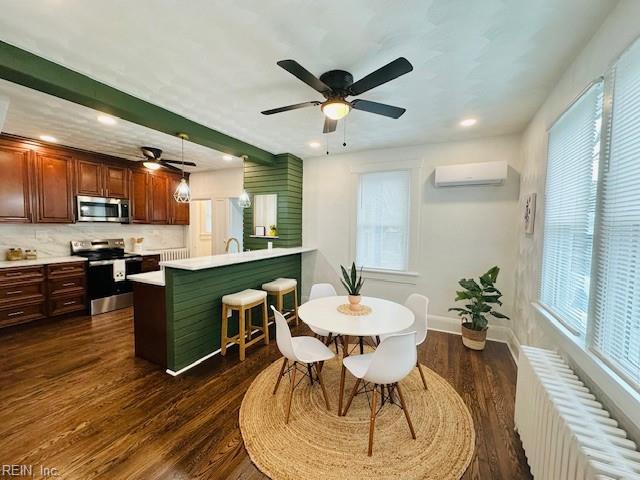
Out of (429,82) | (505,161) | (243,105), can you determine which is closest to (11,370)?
(243,105)

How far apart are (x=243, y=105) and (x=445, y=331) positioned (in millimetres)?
3843

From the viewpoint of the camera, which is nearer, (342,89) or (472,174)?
(342,89)

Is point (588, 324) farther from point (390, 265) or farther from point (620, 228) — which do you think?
point (390, 265)

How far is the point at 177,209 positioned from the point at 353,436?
18.4 feet

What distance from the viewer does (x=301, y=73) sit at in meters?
1.64

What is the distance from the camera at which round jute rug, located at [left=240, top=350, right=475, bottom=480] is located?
1.55m

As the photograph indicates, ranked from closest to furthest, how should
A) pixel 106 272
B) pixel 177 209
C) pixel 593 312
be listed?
pixel 593 312 < pixel 106 272 < pixel 177 209

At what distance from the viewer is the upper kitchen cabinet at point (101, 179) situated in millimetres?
4207

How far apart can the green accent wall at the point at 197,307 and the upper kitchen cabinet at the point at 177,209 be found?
3256 millimetres

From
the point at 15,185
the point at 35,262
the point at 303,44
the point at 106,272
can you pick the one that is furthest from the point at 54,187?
the point at 303,44

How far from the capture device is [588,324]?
1414 millimetres

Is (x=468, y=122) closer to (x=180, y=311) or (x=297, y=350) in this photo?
(x=297, y=350)

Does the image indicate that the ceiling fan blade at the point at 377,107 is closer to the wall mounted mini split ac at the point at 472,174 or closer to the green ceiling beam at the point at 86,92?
the wall mounted mini split ac at the point at 472,174

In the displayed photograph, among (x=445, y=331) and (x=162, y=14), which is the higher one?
(x=162, y=14)
